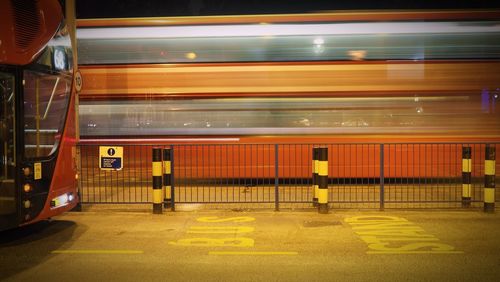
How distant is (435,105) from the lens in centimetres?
1155

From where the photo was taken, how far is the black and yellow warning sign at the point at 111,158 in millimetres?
8805

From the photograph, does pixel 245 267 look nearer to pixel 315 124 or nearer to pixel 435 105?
pixel 315 124

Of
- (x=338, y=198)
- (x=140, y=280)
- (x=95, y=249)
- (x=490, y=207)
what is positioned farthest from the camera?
(x=338, y=198)

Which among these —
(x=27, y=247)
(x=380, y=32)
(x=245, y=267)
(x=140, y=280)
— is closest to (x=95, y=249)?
(x=27, y=247)

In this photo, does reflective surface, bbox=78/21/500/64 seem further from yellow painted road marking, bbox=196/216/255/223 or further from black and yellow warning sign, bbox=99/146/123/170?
yellow painted road marking, bbox=196/216/255/223

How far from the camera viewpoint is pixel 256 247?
6555mm

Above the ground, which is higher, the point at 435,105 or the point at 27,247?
the point at 435,105

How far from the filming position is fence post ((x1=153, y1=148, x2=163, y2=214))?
8578mm

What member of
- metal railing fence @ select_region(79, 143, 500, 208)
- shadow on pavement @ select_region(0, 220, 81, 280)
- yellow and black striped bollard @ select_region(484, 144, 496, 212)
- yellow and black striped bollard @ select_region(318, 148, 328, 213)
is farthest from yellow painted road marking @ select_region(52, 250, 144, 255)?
yellow and black striped bollard @ select_region(484, 144, 496, 212)

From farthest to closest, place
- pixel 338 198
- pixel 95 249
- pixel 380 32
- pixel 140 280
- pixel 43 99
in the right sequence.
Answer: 1. pixel 380 32
2. pixel 338 198
3. pixel 43 99
4. pixel 95 249
5. pixel 140 280

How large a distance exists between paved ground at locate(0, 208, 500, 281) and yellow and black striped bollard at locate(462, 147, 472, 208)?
1.14 feet

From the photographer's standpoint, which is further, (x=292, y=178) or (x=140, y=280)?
(x=292, y=178)

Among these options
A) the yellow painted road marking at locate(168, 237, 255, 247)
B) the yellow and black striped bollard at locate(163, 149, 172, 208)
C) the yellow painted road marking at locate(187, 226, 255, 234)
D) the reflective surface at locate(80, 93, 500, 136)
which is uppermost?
the reflective surface at locate(80, 93, 500, 136)

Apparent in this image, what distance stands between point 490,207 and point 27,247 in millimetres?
7495
